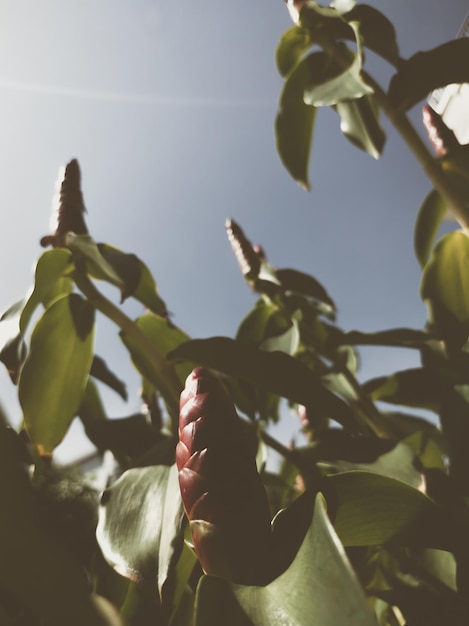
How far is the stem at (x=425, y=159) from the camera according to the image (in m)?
0.64

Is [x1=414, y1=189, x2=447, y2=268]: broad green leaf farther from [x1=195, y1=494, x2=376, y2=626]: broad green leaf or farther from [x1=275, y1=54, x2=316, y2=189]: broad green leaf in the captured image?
[x1=195, y1=494, x2=376, y2=626]: broad green leaf

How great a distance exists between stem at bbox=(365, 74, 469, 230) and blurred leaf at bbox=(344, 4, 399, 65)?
0.12 feet

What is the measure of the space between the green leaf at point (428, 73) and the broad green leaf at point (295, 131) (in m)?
0.14

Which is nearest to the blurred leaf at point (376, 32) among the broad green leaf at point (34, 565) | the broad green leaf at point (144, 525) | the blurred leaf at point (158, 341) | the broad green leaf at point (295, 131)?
the broad green leaf at point (295, 131)

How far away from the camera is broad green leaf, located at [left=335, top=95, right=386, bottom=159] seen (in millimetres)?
708

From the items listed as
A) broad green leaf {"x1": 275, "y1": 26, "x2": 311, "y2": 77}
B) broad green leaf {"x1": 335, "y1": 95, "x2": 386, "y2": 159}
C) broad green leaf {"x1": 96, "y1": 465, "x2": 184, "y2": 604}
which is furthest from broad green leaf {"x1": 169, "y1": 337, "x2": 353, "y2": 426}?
broad green leaf {"x1": 275, "y1": 26, "x2": 311, "y2": 77}

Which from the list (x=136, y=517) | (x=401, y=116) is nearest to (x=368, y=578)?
(x=136, y=517)

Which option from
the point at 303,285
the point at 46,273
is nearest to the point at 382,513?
the point at 46,273

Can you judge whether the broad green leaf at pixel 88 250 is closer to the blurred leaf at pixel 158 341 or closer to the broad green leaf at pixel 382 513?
the blurred leaf at pixel 158 341

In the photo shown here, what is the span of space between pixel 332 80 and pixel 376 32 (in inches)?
4.0

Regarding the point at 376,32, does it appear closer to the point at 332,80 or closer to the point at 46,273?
the point at 332,80

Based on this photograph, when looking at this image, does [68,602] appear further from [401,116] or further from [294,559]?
[401,116]

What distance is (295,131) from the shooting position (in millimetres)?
739

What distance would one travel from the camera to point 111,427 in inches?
29.4
